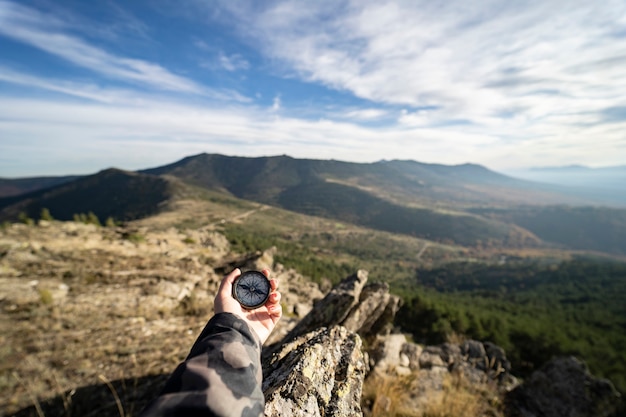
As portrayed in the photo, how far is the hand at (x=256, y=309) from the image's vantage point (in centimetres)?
319

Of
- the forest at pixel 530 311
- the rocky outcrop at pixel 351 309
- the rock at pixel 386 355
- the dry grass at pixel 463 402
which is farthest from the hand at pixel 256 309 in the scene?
the forest at pixel 530 311

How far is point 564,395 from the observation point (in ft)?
31.1

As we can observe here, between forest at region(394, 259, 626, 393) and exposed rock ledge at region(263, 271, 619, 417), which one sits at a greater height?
exposed rock ledge at region(263, 271, 619, 417)

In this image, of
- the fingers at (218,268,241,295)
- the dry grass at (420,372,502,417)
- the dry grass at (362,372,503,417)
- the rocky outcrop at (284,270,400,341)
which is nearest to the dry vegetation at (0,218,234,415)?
the fingers at (218,268,241,295)

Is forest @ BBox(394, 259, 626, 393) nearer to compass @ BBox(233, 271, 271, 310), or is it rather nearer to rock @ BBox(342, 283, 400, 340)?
rock @ BBox(342, 283, 400, 340)

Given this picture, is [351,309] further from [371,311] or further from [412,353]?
[412,353]

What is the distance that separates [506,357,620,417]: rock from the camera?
876cm

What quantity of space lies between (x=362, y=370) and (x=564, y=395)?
1023 centimetres

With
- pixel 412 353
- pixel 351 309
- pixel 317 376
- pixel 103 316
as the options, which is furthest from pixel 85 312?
pixel 412 353

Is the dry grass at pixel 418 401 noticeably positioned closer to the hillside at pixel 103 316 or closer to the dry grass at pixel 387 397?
the dry grass at pixel 387 397

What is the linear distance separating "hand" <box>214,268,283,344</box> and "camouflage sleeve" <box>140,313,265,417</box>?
1.89 ft

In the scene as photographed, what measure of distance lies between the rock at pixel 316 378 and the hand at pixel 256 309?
1.90 feet

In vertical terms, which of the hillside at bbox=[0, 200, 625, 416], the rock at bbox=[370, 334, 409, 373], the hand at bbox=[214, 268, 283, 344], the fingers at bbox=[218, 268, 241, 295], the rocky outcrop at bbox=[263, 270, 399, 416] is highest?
the fingers at bbox=[218, 268, 241, 295]

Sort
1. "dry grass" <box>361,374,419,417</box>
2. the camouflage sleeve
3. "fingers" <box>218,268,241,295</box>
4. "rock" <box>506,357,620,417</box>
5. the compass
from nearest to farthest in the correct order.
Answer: the camouflage sleeve < "fingers" <box>218,268,241,295</box> < the compass < "dry grass" <box>361,374,419,417</box> < "rock" <box>506,357,620,417</box>
